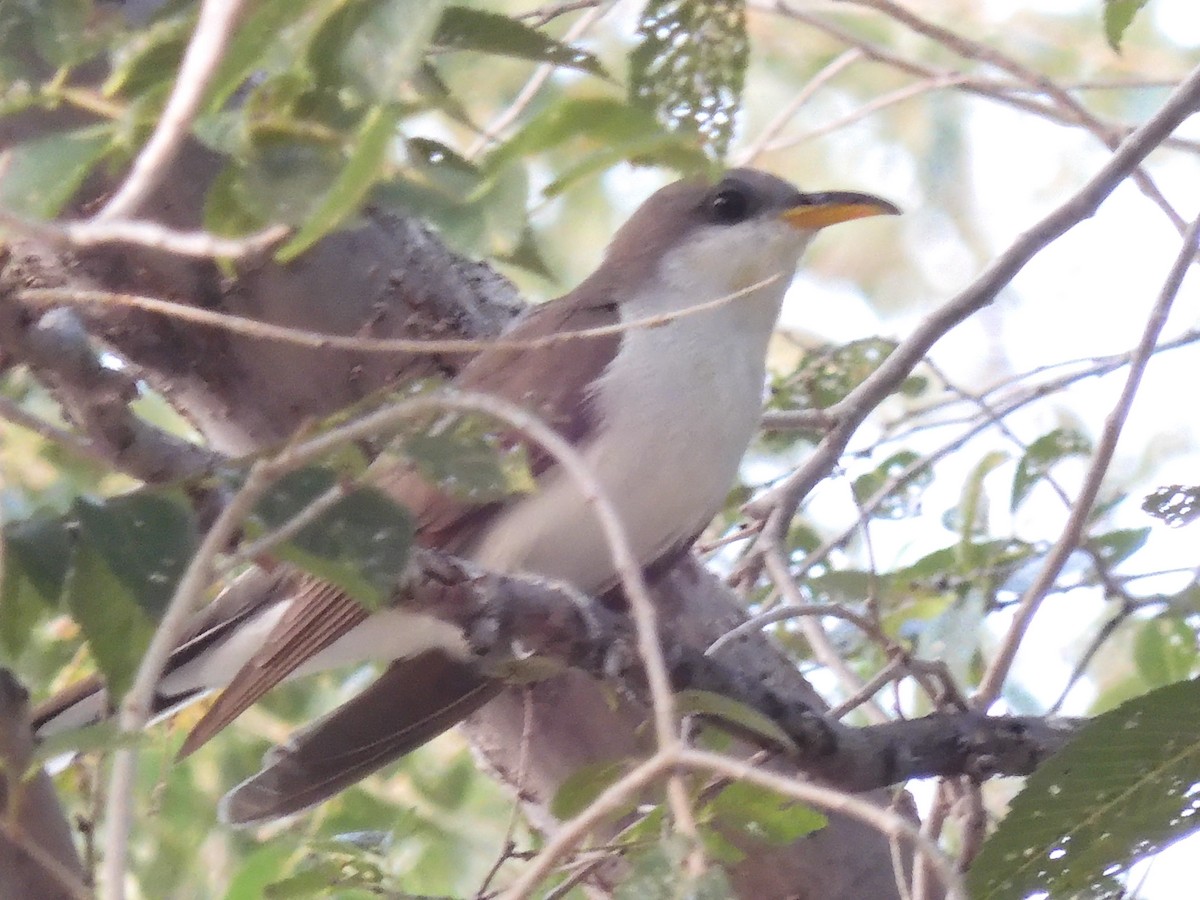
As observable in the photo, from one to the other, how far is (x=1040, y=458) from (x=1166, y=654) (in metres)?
0.40

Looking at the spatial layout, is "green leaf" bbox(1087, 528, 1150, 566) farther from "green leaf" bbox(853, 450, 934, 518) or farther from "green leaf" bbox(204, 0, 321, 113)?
"green leaf" bbox(204, 0, 321, 113)

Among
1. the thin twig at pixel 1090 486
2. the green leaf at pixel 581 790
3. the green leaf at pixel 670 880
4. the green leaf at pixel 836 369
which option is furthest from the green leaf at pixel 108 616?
the green leaf at pixel 836 369

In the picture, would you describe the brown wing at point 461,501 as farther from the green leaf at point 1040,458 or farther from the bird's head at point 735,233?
the green leaf at point 1040,458

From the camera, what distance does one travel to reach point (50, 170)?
0.97 metres

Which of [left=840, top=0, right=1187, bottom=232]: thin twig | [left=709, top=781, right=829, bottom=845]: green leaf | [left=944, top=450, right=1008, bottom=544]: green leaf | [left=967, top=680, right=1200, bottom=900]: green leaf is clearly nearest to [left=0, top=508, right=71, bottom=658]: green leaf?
[left=709, top=781, right=829, bottom=845]: green leaf

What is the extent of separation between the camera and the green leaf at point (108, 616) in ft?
3.49

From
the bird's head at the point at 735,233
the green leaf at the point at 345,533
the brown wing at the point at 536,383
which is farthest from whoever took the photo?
the bird's head at the point at 735,233

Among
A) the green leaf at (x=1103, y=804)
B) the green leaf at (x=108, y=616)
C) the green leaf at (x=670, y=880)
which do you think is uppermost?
the green leaf at (x=108, y=616)

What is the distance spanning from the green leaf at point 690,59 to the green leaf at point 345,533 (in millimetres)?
478

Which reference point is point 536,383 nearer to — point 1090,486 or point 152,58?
point 1090,486

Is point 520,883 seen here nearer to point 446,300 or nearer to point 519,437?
point 519,437

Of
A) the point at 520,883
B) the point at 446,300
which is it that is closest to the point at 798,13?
the point at 446,300

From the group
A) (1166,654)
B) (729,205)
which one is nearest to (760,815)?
(1166,654)

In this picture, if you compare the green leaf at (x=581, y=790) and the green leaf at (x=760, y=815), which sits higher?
the green leaf at (x=581, y=790)
